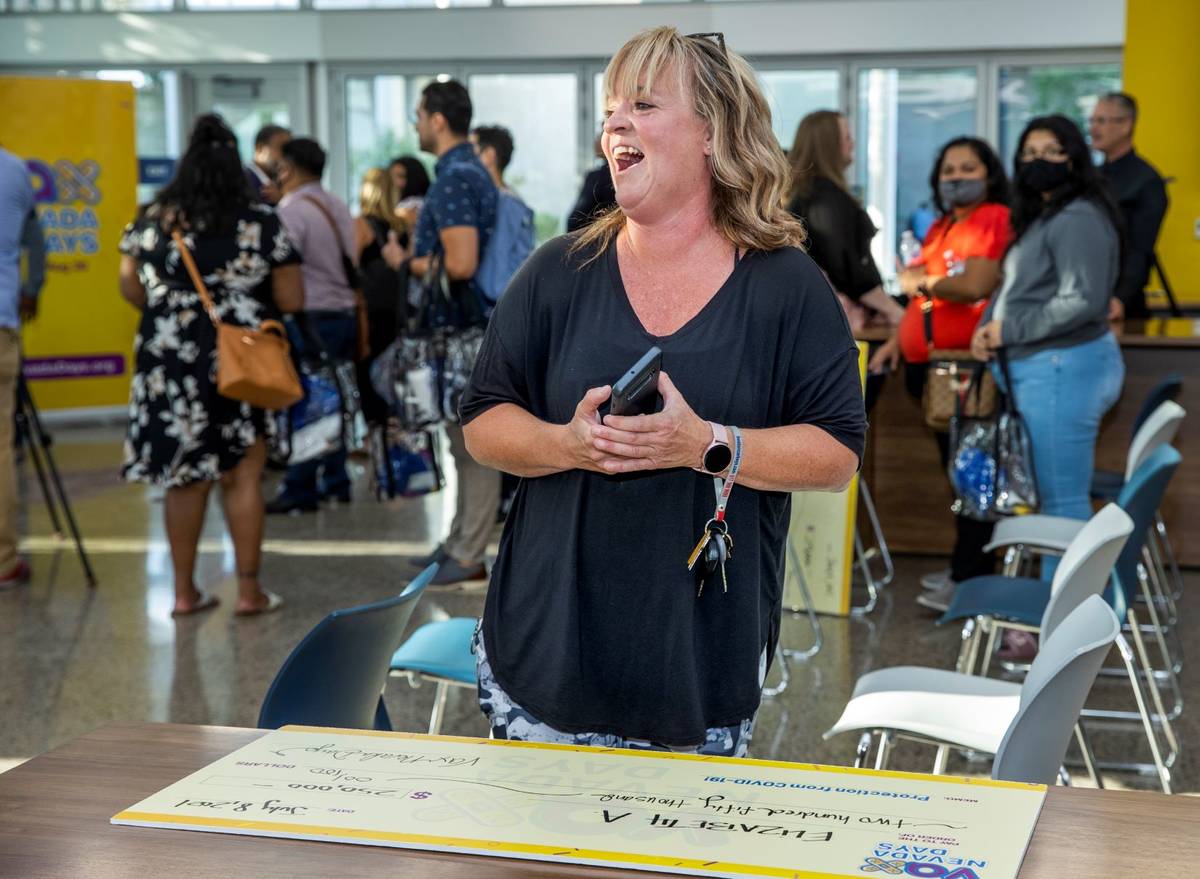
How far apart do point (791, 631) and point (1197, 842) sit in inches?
134

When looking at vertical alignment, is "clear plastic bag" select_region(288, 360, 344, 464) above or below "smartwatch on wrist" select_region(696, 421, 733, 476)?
below

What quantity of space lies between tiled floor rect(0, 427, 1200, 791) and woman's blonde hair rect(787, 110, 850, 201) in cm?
149

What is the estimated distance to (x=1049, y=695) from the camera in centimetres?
175

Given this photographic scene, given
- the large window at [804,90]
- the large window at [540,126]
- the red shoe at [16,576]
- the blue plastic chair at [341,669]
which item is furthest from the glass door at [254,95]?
the blue plastic chair at [341,669]

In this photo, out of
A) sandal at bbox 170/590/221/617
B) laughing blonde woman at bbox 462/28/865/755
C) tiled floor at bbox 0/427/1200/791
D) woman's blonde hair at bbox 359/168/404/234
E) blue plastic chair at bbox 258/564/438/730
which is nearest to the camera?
laughing blonde woman at bbox 462/28/865/755

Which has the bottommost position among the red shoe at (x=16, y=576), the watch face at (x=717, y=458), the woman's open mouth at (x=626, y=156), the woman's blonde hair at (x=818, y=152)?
the red shoe at (x=16, y=576)

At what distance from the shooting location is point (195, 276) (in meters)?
4.35

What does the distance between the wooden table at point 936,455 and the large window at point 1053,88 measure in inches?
243

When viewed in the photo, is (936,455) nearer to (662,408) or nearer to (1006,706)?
(1006,706)

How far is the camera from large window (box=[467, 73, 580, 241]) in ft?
40.1

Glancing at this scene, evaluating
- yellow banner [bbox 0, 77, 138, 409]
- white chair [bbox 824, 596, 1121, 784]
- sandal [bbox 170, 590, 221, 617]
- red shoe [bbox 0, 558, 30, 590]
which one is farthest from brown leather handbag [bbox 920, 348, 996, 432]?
yellow banner [bbox 0, 77, 138, 409]

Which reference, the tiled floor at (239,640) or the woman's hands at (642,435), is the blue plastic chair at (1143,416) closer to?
the tiled floor at (239,640)

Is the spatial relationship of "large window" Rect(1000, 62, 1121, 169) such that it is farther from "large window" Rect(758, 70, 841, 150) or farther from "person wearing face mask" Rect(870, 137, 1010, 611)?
"person wearing face mask" Rect(870, 137, 1010, 611)

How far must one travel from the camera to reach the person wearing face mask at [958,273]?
4.70 metres
